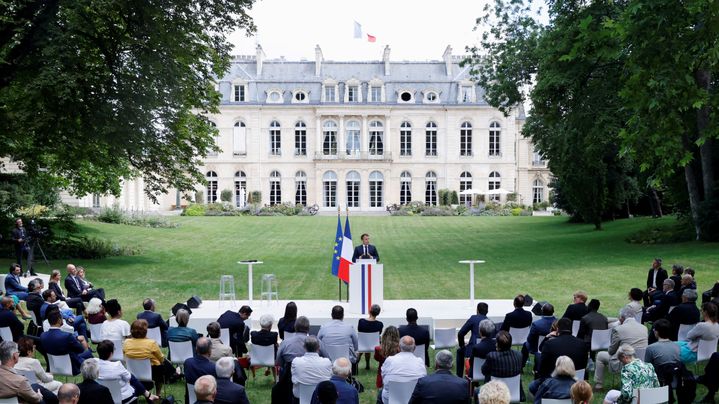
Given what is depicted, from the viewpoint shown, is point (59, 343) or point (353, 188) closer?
point (59, 343)

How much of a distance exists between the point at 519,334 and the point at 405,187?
51497 mm

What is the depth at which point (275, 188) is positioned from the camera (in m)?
61.4

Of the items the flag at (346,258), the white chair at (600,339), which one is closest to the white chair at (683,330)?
the white chair at (600,339)

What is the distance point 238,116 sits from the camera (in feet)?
200

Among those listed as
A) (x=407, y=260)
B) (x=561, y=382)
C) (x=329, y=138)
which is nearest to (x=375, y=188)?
(x=329, y=138)

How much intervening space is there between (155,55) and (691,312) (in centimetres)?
1274

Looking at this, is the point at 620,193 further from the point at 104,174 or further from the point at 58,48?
the point at 58,48

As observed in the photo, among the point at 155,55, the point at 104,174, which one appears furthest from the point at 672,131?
the point at 104,174

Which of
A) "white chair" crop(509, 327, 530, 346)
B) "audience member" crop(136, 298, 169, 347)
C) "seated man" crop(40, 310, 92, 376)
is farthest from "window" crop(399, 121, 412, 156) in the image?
"seated man" crop(40, 310, 92, 376)

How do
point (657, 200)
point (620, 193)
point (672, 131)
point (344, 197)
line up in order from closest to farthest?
1. point (672, 131)
2. point (620, 193)
3. point (657, 200)
4. point (344, 197)

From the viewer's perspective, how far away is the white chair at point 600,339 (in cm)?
970

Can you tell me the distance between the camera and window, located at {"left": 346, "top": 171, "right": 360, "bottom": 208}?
61.0 meters

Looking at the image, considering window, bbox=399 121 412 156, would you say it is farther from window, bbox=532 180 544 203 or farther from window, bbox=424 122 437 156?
window, bbox=532 180 544 203

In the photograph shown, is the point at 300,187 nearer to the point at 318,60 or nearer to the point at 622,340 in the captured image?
the point at 318,60
